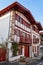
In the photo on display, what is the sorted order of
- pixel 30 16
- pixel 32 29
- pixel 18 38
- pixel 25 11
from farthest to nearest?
pixel 32 29 → pixel 30 16 → pixel 25 11 → pixel 18 38

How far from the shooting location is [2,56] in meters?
24.6

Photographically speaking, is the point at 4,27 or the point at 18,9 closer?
the point at 4,27

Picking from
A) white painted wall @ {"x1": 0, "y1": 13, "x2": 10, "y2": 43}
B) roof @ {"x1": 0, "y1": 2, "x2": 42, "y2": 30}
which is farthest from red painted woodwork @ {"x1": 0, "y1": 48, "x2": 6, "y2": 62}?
roof @ {"x1": 0, "y1": 2, "x2": 42, "y2": 30}

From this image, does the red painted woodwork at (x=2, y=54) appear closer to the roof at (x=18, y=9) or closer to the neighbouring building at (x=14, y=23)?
the neighbouring building at (x=14, y=23)

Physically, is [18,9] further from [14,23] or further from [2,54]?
[2,54]

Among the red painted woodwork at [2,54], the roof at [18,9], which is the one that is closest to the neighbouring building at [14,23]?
the roof at [18,9]

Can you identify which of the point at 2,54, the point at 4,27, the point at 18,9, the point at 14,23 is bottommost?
the point at 2,54

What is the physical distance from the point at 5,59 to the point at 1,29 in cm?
516

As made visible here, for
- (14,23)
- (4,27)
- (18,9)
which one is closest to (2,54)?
(4,27)

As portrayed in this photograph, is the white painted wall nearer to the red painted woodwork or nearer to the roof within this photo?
the roof

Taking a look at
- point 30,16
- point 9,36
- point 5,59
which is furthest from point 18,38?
point 30,16

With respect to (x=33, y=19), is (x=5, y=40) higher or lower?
lower

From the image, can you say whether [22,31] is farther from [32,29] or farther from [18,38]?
[32,29]

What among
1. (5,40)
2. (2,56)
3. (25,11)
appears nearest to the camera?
(2,56)
